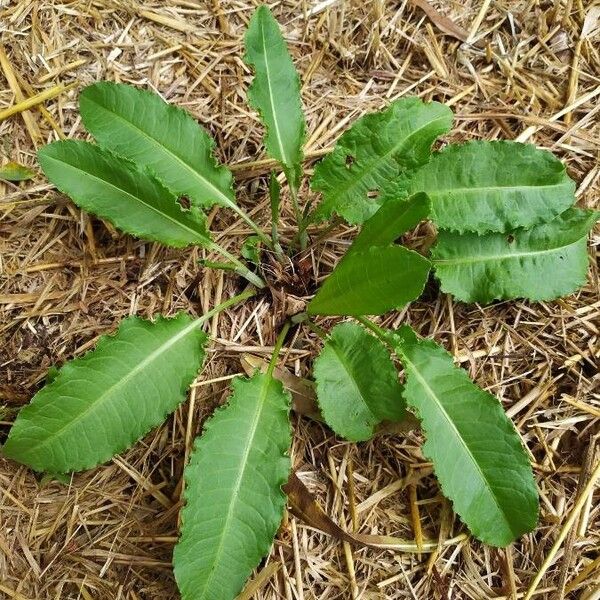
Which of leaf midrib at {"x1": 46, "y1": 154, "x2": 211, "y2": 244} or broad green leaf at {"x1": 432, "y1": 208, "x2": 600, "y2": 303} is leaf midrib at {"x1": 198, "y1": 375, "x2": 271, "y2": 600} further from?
broad green leaf at {"x1": 432, "y1": 208, "x2": 600, "y2": 303}

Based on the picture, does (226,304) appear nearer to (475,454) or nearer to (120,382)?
(120,382)

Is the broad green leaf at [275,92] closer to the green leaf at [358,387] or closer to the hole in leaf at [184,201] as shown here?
the hole in leaf at [184,201]

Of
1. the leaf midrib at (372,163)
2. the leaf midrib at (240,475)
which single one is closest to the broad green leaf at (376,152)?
the leaf midrib at (372,163)

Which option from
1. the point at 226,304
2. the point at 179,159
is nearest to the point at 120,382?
the point at 226,304

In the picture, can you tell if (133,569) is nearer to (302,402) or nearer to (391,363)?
(302,402)

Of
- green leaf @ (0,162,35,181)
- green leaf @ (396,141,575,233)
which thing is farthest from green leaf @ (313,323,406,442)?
green leaf @ (0,162,35,181)
